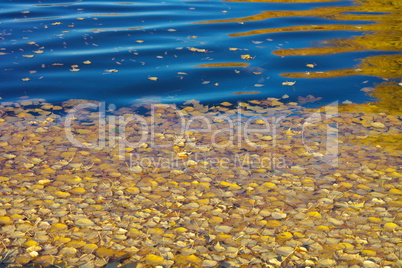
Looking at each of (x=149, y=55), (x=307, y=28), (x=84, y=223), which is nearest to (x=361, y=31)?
(x=307, y=28)

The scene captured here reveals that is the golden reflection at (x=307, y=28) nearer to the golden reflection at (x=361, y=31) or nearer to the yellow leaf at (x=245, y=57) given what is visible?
the golden reflection at (x=361, y=31)

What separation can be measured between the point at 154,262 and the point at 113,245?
376mm

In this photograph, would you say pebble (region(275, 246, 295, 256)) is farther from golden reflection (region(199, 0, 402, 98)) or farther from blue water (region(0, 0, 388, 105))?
golden reflection (region(199, 0, 402, 98))

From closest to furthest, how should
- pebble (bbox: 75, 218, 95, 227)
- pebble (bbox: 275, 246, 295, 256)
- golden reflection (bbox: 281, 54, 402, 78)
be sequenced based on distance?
pebble (bbox: 275, 246, 295, 256) < pebble (bbox: 75, 218, 95, 227) < golden reflection (bbox: 281, 54, 402, 78)

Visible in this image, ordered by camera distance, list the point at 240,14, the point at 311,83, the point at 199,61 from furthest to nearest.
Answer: the point at 240,14
the point at 199,61
the point at 311,83

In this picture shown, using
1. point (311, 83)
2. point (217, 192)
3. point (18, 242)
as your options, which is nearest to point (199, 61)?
point (311, 83)

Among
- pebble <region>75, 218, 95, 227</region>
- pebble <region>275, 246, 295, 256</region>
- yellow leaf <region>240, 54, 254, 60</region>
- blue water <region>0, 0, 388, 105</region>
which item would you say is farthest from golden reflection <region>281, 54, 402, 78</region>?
pebble <region>75, 218, 95, 227</region>

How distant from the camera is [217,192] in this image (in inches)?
177

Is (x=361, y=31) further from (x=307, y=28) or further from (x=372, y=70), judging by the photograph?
(x=372, y=70)

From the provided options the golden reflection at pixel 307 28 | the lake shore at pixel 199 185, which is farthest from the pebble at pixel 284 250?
the golden reflection at pixel 307 28

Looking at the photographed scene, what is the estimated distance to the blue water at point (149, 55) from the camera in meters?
7.04

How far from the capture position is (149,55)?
8352mm

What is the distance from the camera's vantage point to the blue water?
23.1ft

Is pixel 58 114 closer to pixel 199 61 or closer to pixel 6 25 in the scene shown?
pixel 199 61
